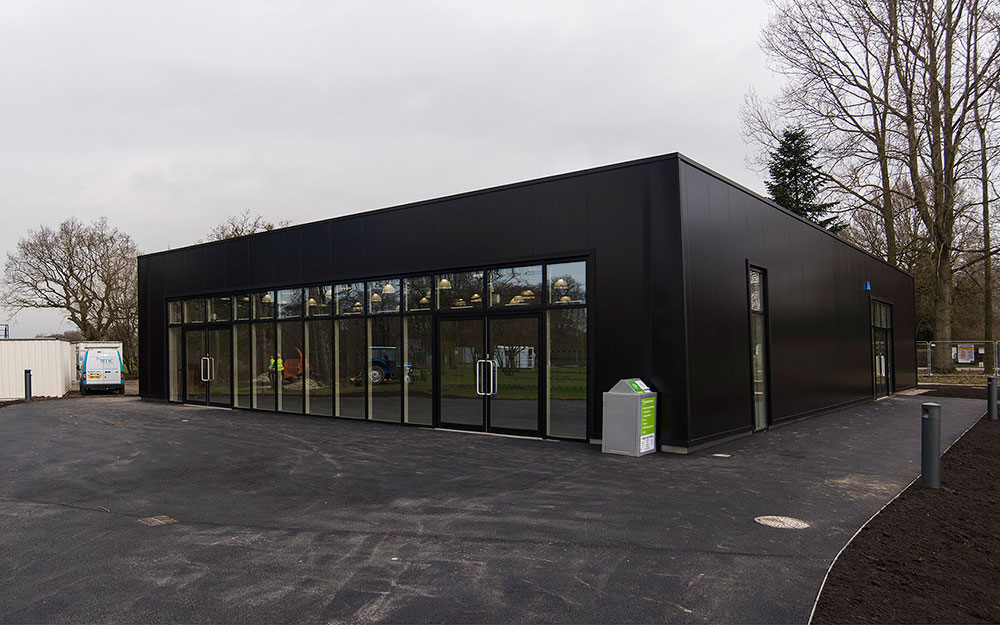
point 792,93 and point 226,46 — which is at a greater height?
point 792,93

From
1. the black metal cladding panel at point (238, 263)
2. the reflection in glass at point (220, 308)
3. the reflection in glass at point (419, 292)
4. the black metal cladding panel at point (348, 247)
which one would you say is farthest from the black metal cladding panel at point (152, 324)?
the reflection in glass at point (419, 292)

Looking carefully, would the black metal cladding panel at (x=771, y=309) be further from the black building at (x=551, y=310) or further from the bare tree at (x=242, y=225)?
the bare tree at (x=242, y=225)

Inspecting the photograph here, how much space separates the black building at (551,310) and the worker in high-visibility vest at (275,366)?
0.04 meters

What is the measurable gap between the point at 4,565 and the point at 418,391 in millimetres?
7849

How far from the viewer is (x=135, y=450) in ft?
31.3

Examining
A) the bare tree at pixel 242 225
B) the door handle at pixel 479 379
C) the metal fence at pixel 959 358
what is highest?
the bare tree at pixel 242 225

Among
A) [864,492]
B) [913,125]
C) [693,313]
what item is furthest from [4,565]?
[913,125]

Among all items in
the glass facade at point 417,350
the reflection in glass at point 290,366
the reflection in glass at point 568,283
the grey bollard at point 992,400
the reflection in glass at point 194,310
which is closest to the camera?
the reflection in glass at point 568,283

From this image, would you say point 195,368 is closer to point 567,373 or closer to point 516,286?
point 516,286

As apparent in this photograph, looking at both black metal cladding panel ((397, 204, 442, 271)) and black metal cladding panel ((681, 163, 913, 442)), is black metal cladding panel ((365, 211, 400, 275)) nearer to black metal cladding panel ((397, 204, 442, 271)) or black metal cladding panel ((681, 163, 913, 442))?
black metal cladding panel ((397, 204, 442, 271))

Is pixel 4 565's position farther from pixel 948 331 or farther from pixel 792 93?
pixel 948 331

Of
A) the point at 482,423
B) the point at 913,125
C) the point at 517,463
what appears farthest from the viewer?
the point at 913,125

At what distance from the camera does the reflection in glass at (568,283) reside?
9883 mm

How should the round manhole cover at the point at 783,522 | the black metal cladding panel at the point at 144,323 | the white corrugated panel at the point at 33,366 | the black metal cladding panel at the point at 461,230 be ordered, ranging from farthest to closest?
the white corrugated panel at the point at 33,366 → the black metal cladding panel at the point at 144,323 → the black metal cladding panel at the point at 461,230 → the round manhole cover at the point at 783,522
